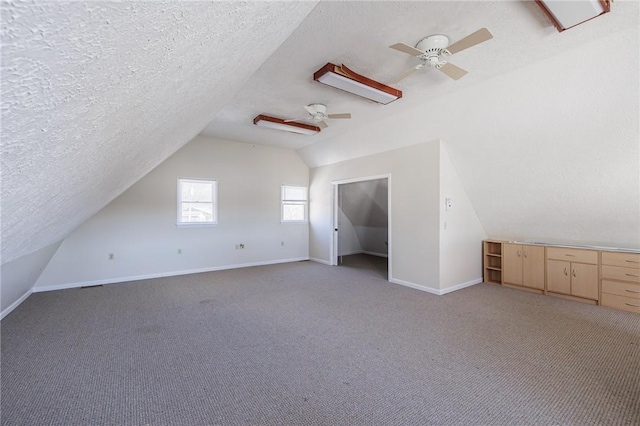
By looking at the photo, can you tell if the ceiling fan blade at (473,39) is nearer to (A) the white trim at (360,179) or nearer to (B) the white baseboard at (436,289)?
(A) the white trim at (360,179)

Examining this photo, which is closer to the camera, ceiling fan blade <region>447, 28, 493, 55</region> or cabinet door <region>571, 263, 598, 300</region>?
ceiling fan blade <region>447, 28, 493, 55</region>

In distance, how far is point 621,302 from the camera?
3.88 m

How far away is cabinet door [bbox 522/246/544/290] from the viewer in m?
A: 4.58

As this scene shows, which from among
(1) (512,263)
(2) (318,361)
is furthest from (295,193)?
(2) (318,361)

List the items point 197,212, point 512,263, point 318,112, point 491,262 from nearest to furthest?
1. point 318,112
2. point 512,263
3. point 491,262
4. point 197,212

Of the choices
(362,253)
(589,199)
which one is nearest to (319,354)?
(589,199)

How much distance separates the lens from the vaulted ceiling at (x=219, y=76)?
1.72 feet

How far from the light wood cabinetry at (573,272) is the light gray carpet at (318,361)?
288 millimetres

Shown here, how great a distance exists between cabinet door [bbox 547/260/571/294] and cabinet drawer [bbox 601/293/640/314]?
1.30 feet

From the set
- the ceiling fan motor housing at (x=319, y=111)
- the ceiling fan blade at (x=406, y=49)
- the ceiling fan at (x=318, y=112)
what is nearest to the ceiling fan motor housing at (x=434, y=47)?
the ceiling fan blade at (x=406, y=49)

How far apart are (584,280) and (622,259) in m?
0.52

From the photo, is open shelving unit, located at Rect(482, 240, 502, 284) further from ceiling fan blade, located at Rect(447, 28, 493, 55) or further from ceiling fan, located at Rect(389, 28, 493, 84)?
ceiling fan blade, located at Rect(447, 28, 493, 55)

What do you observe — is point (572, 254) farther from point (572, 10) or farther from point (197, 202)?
point (197, 202)

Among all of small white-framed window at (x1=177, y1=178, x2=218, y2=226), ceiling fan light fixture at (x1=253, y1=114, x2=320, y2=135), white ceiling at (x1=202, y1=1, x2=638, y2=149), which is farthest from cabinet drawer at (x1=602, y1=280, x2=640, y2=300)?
small white-framed window at (x1=177, y1=178, x2=218, y2=226)
